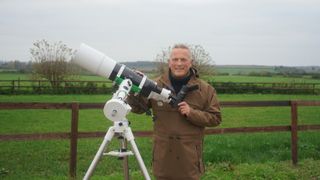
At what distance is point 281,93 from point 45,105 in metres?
40.8

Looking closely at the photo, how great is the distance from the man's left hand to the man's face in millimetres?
284

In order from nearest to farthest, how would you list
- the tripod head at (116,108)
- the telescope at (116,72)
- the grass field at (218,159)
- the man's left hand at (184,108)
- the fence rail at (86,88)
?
1. the tripod head at (116,108)
2. the man's left hand at (184,108)
3. the telescope at (116,72)
4. the grass field at (218,159)
5. the fence rail at (86,88)

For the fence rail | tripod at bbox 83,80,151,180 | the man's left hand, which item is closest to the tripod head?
tripod at bbox 83,80,151,180

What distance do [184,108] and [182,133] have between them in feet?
0.86

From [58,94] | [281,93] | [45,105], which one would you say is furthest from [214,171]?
[281,93]

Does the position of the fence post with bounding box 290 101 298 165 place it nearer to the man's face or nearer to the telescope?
the man's face

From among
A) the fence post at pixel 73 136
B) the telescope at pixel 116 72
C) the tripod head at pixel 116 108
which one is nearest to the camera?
the tripod head at pixel 116 108

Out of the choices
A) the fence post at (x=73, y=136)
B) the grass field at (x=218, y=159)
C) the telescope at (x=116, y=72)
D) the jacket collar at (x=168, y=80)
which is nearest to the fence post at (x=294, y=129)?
the grass field at (x=218, y=159)

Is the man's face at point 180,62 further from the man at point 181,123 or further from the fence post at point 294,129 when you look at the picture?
the fence post at point 294,129

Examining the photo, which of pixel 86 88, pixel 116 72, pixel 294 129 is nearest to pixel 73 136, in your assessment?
pixel 116 72

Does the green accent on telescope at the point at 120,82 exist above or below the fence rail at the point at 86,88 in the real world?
above

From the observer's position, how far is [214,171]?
286 inches

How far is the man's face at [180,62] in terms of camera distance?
406 cm

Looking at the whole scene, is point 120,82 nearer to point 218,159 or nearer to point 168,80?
point 168,80
